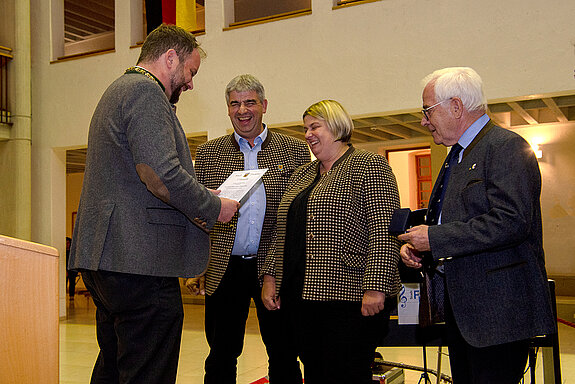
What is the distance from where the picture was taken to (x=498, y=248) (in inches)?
73.4

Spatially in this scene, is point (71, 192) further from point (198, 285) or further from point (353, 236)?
point (353, 236)

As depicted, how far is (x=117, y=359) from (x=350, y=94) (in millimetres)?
5263

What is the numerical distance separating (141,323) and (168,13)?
23.0 ft

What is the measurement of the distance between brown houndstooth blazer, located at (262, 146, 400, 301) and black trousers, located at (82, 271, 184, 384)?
27.7 inches

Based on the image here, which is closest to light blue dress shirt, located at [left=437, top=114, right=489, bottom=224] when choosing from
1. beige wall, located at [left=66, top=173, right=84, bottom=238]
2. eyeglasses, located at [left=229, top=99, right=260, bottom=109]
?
eyeglasses, located at [left=229, top=99, right=260, bottom=109]

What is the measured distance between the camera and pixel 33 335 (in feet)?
5.46

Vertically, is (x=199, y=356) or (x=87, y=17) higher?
(x=87, y=17)

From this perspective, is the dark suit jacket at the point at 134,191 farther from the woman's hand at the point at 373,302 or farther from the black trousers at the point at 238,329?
the black trousers at the point at 238,329

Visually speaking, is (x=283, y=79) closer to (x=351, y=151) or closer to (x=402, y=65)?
(x=402, y=65)

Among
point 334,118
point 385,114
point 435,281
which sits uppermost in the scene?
point 385,114

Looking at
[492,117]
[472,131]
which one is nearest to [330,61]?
[492,117]

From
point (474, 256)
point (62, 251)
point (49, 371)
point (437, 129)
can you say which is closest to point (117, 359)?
point (49, 371)

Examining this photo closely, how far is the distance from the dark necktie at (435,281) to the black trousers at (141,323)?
93cm

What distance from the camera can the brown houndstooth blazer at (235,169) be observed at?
2959mm
